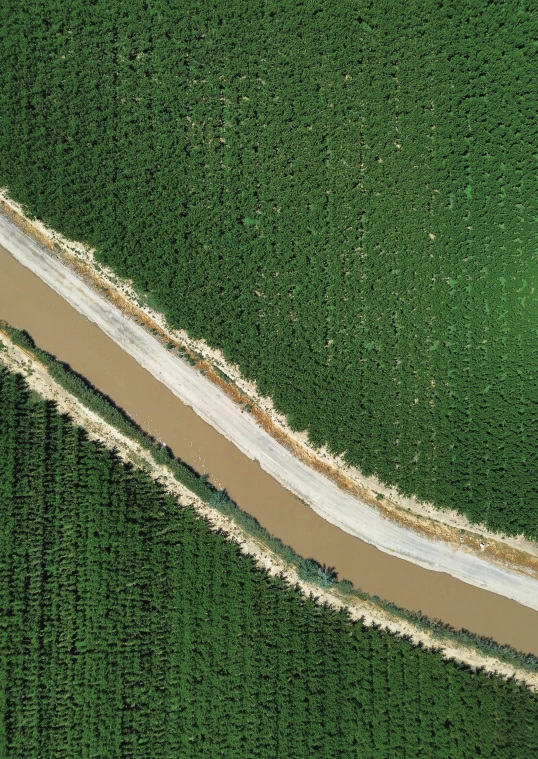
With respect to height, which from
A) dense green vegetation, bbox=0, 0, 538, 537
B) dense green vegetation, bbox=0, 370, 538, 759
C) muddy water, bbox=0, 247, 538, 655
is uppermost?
dense green vegetation, bbox=0, 0, 538, 537

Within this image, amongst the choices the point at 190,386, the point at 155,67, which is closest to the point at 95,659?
the point at 190,386

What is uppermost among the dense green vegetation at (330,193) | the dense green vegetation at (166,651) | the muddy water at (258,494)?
the dense green vegetation at (330,193)

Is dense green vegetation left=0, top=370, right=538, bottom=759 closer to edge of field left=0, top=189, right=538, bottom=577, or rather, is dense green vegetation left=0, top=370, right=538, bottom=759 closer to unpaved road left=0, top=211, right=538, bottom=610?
unpaved road left=0, top=211, right=538, bottom=610

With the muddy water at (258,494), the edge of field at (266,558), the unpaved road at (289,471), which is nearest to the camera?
the edge of field at (266,558)

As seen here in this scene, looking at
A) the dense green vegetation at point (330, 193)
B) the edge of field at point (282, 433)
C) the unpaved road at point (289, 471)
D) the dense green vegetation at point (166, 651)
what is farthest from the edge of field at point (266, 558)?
the dense green vegetation at point (330, 193)

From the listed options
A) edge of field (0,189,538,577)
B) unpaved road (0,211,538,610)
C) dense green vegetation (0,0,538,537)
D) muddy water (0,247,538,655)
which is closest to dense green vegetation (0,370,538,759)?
muddy water (0,247,538,655)

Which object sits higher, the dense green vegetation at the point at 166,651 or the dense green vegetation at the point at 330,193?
the dense green vegetation at the point at 330,193

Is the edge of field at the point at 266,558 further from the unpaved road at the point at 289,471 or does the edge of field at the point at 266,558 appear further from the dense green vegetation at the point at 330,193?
the dense green vegetation at the point at 330,193
